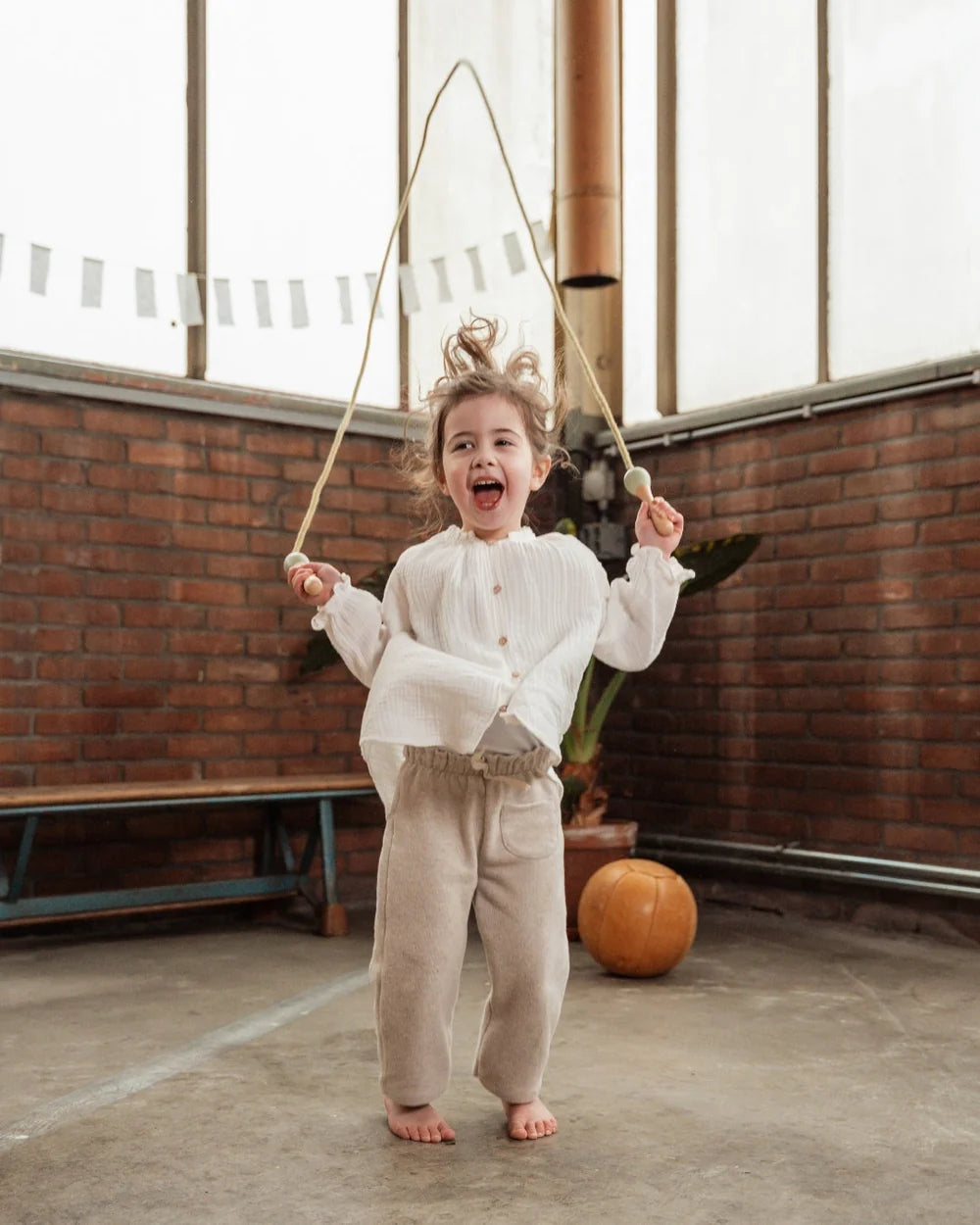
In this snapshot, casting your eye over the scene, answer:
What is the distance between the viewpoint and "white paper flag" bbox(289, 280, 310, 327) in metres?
4.48

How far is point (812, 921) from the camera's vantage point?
4203 mm

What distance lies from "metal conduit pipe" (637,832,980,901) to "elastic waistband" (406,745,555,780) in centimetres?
216

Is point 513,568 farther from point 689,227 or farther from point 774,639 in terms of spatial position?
point 689,227

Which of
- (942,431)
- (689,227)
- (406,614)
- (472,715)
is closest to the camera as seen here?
(472,715)

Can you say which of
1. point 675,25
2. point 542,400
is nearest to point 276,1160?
point 542,400

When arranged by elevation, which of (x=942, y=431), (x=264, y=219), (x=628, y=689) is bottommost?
(x=628, y=689)

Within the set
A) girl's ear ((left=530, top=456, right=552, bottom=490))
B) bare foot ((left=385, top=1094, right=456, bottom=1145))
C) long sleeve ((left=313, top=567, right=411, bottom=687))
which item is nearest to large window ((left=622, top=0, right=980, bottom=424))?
girl's ear ((left=530, top=456, right=552, bottom=490))

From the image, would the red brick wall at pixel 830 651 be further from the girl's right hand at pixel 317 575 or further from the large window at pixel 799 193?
the girl's right hand at pixel 317 575

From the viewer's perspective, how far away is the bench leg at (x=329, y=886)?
401 cm

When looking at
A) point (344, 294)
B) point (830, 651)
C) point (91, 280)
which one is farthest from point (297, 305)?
point (830, 651)

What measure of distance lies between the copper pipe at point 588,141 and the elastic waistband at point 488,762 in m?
1.08

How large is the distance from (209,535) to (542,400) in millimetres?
2288

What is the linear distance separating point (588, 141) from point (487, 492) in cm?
91

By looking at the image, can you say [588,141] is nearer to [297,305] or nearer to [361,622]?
[361,622]
